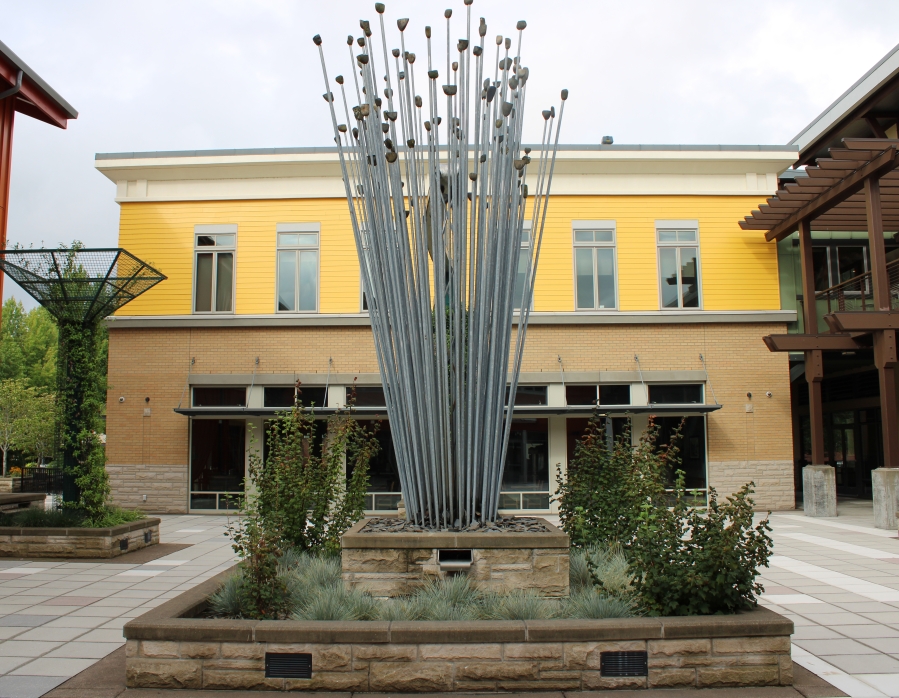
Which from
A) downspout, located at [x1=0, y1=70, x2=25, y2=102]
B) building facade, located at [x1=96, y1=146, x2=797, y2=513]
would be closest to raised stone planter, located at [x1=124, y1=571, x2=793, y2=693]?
downspout, located at [x1=0, y1=70, x2=25, y2=102]

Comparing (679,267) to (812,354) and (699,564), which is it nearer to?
(812,354)

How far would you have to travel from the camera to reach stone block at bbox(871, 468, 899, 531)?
44.2 ft

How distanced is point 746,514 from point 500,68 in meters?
3.97

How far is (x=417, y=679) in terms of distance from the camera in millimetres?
4535

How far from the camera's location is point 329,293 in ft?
57.1

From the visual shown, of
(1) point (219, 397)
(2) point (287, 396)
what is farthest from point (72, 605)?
(1) point (219, 397)

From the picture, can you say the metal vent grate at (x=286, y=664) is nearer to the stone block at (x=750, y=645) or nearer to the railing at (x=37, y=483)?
the stone block at (x=750, y=645)

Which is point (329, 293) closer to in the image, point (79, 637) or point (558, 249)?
point (558, 249)

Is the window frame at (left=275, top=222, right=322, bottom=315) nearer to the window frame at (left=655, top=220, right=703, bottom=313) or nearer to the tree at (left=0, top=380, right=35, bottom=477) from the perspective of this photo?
the window frame at (left=655, top=220, right=703, bottom=313)

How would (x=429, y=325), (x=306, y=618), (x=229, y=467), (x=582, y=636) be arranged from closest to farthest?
(x=582, y=636), (x=306, y=618), (x=429, y=325), (x=229, y=467)

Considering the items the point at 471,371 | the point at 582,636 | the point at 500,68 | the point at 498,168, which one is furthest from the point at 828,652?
the point at 500,68

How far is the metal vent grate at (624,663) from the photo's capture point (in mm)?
4586

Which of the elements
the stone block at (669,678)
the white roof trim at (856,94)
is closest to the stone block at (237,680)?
the stone block at (669,678)

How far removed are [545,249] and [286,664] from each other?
14.0 metres
